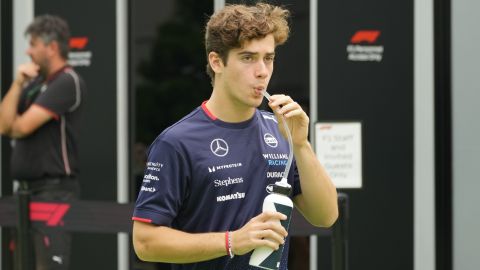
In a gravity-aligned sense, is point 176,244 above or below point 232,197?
below

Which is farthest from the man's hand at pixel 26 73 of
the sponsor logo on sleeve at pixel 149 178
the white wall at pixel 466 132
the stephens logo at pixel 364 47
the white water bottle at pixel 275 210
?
the white water bottle at pixel 275 210

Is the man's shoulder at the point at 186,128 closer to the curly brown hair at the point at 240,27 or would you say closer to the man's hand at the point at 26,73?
the curly brown hair at the point at 240,27

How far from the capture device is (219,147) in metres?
3.23

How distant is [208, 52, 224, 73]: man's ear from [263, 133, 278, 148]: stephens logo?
0.26 m

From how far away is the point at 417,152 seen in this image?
6.53 meters

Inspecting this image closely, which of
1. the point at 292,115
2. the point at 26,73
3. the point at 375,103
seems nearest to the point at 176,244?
the point at 292,115

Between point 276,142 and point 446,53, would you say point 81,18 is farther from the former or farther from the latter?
point 276,142

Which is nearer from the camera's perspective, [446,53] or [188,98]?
[446,53]

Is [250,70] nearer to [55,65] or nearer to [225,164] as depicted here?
[225,164]

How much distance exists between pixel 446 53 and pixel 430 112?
0.38 metres

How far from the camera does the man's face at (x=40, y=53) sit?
648cm

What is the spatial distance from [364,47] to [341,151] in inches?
29.1

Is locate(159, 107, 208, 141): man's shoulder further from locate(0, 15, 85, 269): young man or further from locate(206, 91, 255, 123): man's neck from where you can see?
locate(0, 15, 85, 269): young man

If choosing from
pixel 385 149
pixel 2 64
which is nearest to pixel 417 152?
pixel 385 149
